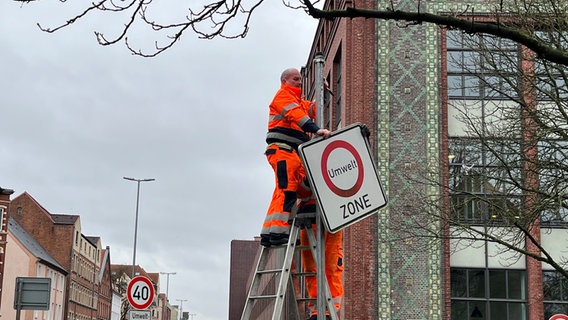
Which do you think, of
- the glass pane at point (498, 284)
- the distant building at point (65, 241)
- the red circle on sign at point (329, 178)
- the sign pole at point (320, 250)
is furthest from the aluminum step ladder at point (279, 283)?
the distant building at point (65, 241)

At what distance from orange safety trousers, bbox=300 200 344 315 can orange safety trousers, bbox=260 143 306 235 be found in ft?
0.75

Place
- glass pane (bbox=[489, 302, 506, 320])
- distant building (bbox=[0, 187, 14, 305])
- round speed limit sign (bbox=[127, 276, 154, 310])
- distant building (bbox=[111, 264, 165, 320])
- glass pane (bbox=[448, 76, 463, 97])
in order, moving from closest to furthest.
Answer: round speed limit sign (bbox=[127, 276, 154, 310]) → glass pane (bbox=[489, 302, 506, 320]) → glass pane (bbox=[448, 76, 463, 97]) → distant building (bbox=[0, 187, 14, 305]) → distant building (bbox=[111, 264, 165, 320])

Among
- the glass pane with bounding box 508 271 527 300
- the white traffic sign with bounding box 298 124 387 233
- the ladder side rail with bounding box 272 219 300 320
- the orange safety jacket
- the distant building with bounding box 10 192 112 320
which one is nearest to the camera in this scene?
the white traffic sign with bounding box 298 124 387 233

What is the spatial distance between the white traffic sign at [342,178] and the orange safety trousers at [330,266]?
1.49 metres

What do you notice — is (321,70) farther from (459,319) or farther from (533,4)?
(459,319)

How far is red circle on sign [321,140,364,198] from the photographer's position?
245 inches

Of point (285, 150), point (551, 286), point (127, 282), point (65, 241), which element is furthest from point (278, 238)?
point (127, 282)

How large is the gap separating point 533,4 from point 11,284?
63083 millimetres

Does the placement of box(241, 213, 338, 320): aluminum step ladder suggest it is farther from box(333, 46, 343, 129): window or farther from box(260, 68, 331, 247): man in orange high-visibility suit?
box(333, 46, 343, 129): window

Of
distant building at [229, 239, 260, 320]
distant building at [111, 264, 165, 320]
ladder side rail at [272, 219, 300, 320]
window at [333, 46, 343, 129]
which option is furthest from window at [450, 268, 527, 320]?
distant building at [111, 264, 165, 320]

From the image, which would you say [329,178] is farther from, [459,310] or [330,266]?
[459,310]

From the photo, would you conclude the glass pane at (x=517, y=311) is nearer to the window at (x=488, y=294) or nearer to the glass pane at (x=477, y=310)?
the window at (x=488, y=294)

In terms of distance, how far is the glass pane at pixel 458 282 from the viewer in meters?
29.8

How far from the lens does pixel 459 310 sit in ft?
97.1
